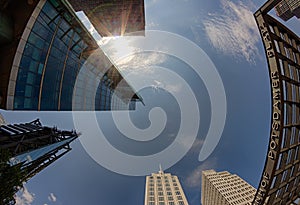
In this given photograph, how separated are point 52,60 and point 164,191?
87.9 m

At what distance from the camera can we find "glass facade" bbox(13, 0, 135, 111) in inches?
720

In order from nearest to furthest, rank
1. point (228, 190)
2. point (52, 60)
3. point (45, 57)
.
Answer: point (45, 57) → point (52, 60) → point (228, 190)

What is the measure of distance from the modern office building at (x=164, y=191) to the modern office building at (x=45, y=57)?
66766 mm

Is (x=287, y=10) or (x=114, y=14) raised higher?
(x=287, y=10)

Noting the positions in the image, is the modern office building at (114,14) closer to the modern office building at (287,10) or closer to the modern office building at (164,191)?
the modern office building at (164,191)

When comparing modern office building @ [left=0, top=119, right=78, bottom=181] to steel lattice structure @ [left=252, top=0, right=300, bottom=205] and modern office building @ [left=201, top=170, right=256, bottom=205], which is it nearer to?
steel lattice structure @ [left=252, top=0, right=300, bottom=205]

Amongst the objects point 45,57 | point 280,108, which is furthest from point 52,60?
point 280,108

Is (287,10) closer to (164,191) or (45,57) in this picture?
(164,191)

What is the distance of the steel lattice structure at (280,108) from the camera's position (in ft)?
38.7

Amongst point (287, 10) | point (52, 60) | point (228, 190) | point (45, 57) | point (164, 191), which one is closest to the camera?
point (45, 57)

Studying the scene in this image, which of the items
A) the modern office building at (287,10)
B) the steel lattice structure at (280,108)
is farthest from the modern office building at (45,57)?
the modern office building at (287,10)

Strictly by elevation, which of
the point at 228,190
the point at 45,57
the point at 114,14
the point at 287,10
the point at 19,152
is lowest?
the point at 228,190

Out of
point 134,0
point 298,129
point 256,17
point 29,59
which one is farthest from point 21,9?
point 134,0

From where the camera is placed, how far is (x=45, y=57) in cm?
2088
